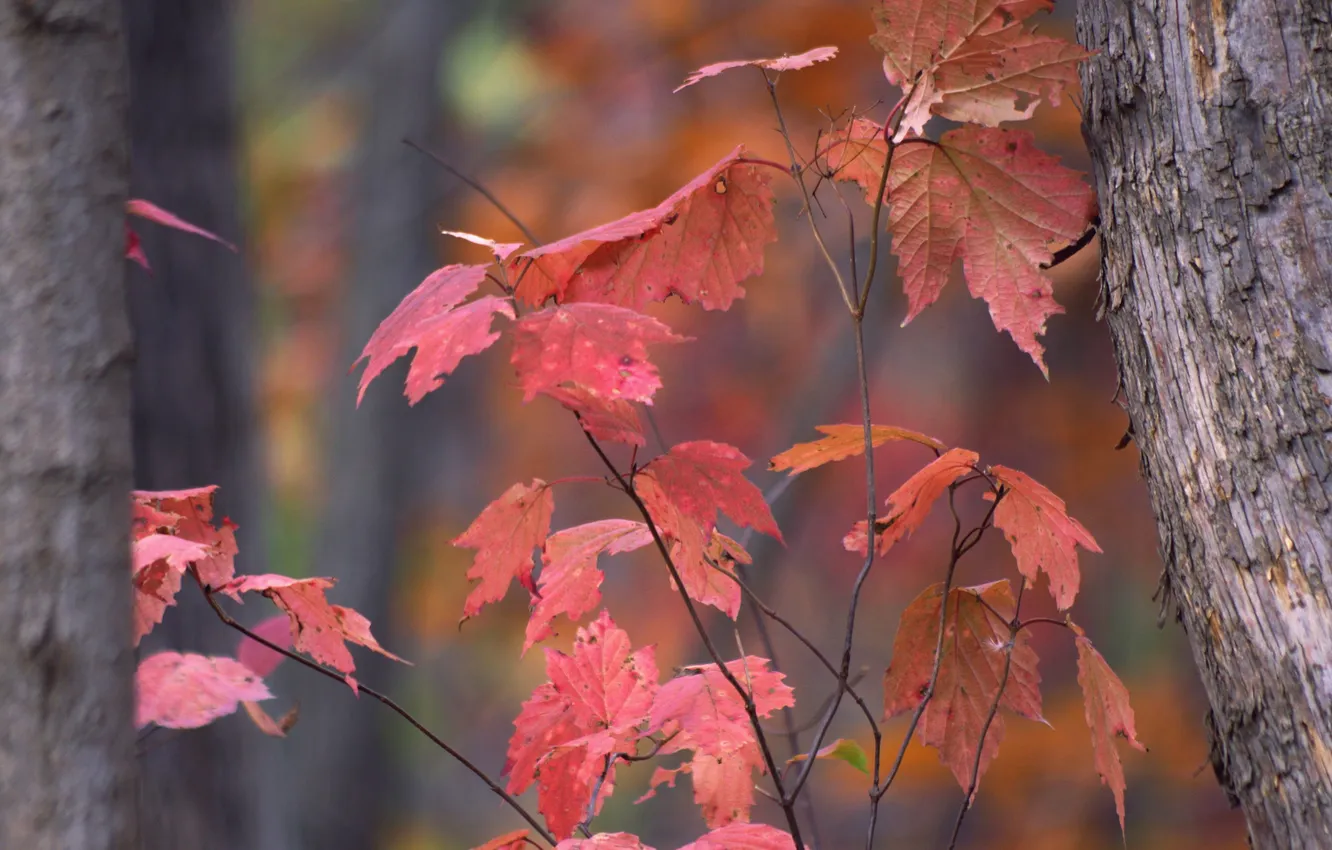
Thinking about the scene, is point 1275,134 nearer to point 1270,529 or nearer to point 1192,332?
point 1192,332

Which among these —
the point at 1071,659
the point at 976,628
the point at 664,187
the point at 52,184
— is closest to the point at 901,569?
the point at 1071,659

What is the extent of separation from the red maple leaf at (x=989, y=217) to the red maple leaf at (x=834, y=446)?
14 centimetres

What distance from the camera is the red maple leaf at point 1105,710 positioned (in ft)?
3.65

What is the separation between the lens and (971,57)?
1.07 m

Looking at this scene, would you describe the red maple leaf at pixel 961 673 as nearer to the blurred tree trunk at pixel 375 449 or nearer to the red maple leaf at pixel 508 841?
the red maple leaf at pixel 508 841

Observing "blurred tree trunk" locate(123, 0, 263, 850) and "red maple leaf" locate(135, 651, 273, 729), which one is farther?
"blurred tree trunk" locate(123, 0, 263, 850)

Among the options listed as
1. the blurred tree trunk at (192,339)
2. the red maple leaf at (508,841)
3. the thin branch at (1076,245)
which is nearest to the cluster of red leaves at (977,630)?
the thin branch at (1076,245)

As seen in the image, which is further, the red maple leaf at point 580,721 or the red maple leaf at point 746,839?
the red maple leaf at point 580,721

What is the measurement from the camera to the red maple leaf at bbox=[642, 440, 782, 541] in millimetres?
1068

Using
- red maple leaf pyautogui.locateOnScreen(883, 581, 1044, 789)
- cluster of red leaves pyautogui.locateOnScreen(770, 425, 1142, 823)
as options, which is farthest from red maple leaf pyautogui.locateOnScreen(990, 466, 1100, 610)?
red maple leaf pyautogui.locateOnScreen(883, 581, 1044, 789)

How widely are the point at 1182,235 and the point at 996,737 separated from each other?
61 cm

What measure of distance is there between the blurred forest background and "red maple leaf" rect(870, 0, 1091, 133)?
0.55 meters

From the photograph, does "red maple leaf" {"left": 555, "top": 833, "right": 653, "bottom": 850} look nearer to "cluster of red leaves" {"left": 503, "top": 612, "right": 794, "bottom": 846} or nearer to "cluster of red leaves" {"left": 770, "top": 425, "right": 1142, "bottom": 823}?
"cluster of red leaves" {"left": 503, "top": 612, "right": 794, "bottom": 846}

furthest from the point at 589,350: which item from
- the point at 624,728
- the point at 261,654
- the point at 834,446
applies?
the point at 261,654
